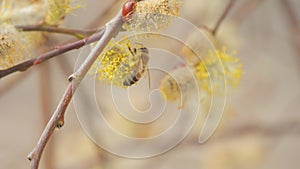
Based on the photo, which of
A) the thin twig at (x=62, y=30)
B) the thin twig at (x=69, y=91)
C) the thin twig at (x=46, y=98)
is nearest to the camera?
the thin twig at (x=69, y=91)

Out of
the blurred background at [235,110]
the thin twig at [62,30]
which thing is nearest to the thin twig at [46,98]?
the blurred background at [235,110]

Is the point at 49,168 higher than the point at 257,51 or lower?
lower

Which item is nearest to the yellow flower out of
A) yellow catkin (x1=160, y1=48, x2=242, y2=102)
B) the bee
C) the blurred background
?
yellow catkin (x1=160, y1=48, x2=242, y2=102)

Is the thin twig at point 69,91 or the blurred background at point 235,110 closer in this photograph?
the thin twig at point 69,91

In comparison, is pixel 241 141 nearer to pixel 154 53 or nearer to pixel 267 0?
A: pixel 267 0

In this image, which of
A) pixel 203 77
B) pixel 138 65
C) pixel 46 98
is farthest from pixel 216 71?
pixel 46 98

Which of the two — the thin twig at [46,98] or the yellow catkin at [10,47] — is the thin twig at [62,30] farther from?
the thin twig at [46,98]

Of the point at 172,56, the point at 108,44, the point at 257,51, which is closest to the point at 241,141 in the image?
the point at 257,51
